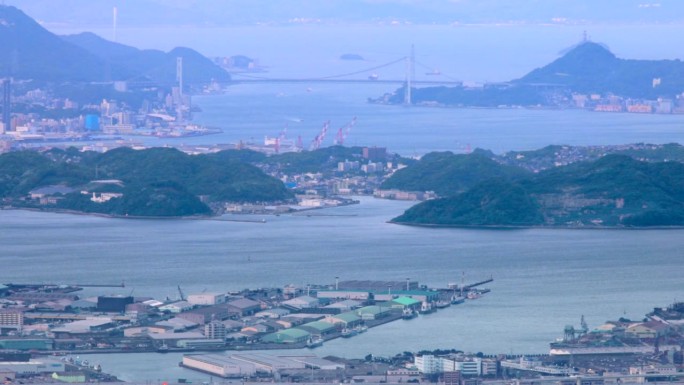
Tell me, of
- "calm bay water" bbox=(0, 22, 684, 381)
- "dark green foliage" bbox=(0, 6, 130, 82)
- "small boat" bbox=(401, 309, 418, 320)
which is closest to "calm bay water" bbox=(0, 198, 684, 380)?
"calm bay water" bbox=(0, 22, 684, 381)

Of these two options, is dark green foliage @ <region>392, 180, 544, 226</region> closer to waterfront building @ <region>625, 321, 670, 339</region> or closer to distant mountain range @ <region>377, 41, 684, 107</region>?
waterfront building @ <region>625, 321, 670, 339</region>

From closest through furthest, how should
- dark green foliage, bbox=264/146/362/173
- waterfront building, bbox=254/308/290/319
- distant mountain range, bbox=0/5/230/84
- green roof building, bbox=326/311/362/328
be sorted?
1. green roof building, bbox=326/311/362/328
2. waterfront building, bbox=254/308/290/319
3. dark green foliage, bbox=264/146/362/173
4. distant mountain range, bbox=0/5/230/84

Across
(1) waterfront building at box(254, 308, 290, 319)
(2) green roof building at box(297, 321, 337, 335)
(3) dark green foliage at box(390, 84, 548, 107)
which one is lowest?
(2) green roof building at box(297, 321, 337, 335)

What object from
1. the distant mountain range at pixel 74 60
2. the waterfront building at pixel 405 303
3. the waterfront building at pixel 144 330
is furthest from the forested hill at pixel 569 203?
the distant mountain range at pixel 74 60

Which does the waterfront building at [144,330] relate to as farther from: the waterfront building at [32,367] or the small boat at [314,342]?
the waterfront building at [32,367]

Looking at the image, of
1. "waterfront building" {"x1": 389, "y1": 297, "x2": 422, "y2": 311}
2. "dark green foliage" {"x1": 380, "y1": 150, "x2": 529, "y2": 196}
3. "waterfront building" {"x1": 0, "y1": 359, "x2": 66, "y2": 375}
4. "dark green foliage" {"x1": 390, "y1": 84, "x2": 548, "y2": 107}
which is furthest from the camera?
"dark green foliage" {"x1": 390, "y1": 84, "x2": 548, "y2": 107}

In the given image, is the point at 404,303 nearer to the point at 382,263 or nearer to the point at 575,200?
the point at 382,263

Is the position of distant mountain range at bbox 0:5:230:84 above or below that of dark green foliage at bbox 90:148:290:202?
above

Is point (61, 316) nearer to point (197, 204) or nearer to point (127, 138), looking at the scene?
point (197, 204)

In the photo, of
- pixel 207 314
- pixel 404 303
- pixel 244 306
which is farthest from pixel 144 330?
pixel 404 303
